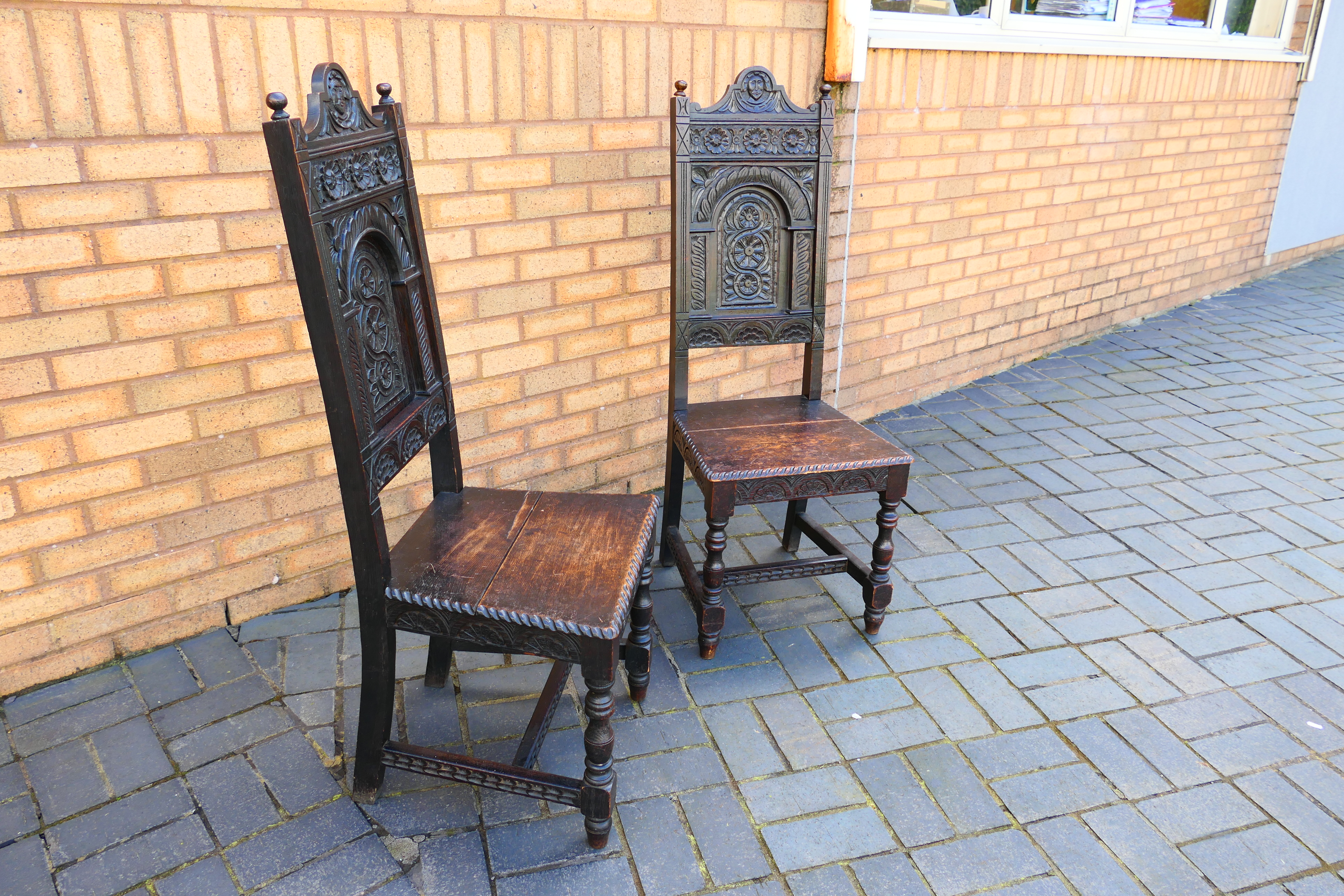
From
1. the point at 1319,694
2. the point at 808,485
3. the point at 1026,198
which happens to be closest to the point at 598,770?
the point at 808,485

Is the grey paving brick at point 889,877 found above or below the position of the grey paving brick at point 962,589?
below

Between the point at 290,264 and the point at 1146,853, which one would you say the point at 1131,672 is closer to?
the point at 1146,853

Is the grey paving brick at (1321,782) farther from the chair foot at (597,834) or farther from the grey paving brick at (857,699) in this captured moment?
the chair foot at (597,834)

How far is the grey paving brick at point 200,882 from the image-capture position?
69.6 inches

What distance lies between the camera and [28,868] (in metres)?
1.81

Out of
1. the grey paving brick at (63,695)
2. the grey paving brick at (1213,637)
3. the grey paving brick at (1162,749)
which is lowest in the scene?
the grey paving brick at (1162,749)

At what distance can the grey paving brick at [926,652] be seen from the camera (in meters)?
2.48

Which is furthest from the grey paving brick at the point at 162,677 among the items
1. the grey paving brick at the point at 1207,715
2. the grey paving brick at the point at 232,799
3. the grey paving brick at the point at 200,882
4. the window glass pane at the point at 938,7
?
the window glass pane at the point at 938,7

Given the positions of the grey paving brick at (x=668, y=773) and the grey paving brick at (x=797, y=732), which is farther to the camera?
the grey paving brick at (x=797, y=732)

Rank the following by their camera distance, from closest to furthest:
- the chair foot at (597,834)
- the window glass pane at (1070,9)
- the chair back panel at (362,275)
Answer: the chair back panel at (362,275), the chair foot at (597,834), the window glass pane at (1070,9)

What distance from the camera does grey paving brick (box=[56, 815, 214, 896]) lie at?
1779mm

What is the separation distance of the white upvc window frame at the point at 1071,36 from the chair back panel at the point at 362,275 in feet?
6.90

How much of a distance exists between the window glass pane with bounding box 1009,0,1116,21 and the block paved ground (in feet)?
7.63

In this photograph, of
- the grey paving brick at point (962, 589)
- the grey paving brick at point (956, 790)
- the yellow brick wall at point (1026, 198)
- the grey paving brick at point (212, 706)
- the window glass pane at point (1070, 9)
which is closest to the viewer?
the grey paving brick at point (956, 790)
